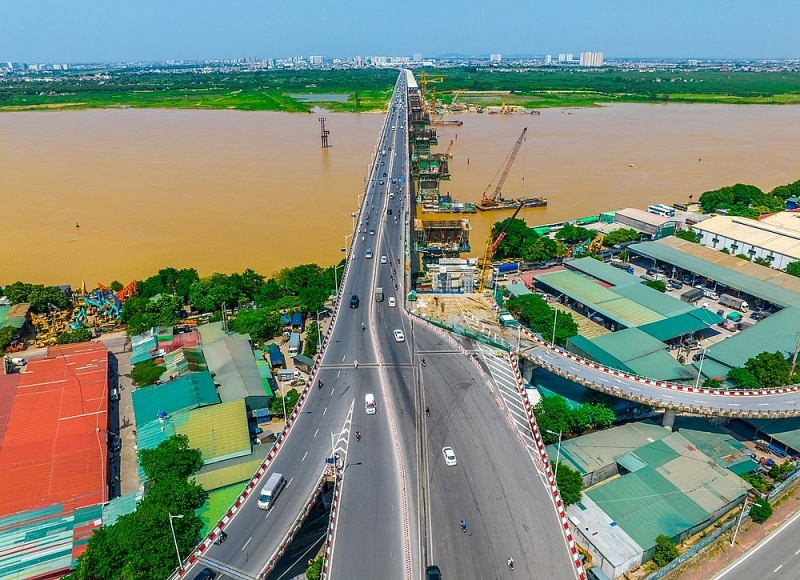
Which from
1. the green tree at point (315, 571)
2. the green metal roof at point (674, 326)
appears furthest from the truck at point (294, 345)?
the green metal roof at point (674, 326)

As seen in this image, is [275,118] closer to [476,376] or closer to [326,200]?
[326,200]

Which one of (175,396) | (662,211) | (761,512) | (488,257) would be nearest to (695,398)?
(761,512)

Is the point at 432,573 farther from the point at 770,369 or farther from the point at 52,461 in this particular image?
the point at 770,369

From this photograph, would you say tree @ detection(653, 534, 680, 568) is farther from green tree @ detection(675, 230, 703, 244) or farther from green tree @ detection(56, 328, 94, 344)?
green tree @ detection(675, 230, 703, 244)

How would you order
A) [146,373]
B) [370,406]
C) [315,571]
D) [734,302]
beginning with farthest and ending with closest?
[734,302] < [146,373] < [370,406] < [315,571]

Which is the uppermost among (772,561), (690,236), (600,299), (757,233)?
(757,233)

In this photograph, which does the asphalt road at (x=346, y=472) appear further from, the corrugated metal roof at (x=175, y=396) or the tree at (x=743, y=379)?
the tree at (x=743, y=379)

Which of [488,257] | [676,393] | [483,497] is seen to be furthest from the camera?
[488,257]


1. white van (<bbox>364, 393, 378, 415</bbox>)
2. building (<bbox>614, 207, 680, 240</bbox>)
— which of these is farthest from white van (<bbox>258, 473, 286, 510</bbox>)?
building (<bbox>614, 207, 680, 240</bbox>)

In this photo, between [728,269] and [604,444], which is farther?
[728,269]
